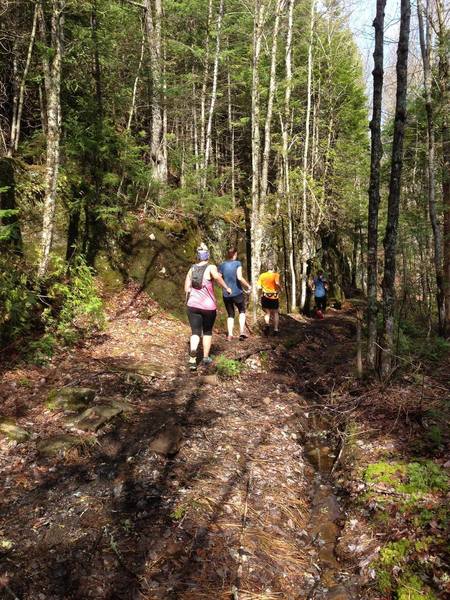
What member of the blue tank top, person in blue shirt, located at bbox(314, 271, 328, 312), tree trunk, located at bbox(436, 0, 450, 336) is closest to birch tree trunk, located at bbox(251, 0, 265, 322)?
the blue tank top

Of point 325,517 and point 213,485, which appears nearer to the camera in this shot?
point 325,517

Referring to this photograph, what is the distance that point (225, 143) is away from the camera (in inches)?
1167

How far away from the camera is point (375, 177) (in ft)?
23.7

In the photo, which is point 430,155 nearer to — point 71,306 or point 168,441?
point 71,306

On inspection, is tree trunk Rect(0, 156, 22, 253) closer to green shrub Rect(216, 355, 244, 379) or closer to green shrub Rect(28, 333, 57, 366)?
green shrub Rect(28, 333, 57, 366)

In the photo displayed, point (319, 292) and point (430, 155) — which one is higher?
point (430, 155)

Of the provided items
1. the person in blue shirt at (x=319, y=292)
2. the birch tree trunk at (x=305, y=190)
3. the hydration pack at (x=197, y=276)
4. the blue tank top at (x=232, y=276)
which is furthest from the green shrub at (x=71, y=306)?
the birch tree trunk at (x=305, y=190)

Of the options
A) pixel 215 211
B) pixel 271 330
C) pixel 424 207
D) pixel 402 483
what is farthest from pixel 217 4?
pixel 402 483

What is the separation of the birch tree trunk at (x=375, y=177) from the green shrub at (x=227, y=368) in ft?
7.99

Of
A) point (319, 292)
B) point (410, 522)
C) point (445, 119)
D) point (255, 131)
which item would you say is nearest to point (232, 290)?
point (255, 131)

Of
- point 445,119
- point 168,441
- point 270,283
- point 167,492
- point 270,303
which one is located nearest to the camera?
point 167,492

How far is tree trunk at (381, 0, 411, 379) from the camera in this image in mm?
6824

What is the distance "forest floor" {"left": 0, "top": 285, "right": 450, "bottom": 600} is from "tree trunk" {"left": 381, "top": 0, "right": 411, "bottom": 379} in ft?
2.55

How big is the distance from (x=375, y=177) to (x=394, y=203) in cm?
65
